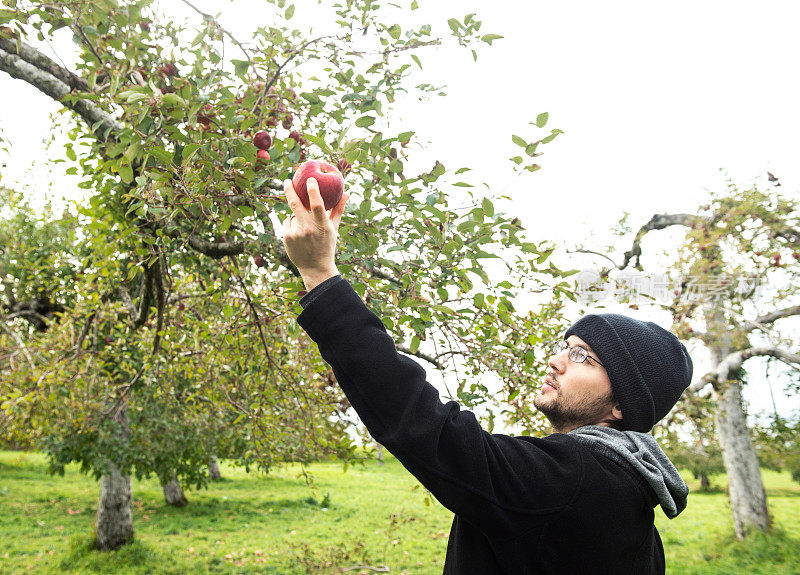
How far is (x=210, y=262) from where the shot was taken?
487 cm

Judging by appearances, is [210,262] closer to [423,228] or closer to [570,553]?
[423,228]

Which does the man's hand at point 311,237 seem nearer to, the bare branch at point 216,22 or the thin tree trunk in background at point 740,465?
the bare branch at point 216,22

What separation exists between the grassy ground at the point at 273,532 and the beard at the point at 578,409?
4.58m

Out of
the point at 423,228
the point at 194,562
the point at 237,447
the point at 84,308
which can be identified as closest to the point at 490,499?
the point at 423,228

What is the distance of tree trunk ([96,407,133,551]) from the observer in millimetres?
9281

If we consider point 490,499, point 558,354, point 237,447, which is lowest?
Result: point 237,447

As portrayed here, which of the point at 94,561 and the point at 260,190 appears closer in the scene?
the point at 260,190

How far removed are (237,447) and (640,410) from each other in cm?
762

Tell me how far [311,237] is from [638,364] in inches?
36.9

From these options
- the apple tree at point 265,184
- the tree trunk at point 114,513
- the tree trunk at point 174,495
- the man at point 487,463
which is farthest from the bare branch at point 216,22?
the tree trunk at point 174,495

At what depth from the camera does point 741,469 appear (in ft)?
32.4

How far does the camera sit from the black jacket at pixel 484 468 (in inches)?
45.9

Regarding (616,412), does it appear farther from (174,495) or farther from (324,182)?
(174,495)

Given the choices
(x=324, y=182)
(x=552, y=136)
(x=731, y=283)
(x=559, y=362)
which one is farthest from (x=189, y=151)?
(x=731, y=283)
